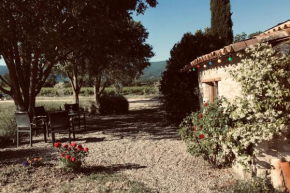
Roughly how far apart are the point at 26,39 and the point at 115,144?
4.30 m

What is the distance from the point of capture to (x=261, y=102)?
147 inches

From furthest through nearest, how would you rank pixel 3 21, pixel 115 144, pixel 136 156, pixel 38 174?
1. pixel 115 144
2. pixel 3 21
3. pixel 136 156
4. pixel 38 174

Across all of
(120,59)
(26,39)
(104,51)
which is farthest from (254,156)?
(120,59)

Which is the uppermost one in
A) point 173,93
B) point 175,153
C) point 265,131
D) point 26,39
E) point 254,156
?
point 26,39

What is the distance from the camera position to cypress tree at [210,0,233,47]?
48.1 feet

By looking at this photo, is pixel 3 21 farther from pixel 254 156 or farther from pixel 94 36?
pixel 254 156

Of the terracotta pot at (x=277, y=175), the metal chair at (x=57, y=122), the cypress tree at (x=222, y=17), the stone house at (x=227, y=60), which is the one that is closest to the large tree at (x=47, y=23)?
the metal chair at (x=57, y=122)

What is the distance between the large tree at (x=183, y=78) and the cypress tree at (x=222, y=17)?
198 inches

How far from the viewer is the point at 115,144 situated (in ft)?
24.5

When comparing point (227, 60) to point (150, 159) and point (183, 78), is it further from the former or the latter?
point (183, 78)

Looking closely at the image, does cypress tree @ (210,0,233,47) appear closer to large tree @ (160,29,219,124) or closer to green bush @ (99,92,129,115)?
large tree @ (160,29,219,124)

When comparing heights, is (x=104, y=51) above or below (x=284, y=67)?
above

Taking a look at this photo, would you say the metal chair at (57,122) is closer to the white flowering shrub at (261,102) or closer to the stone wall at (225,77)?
the stone wall at (225,77)

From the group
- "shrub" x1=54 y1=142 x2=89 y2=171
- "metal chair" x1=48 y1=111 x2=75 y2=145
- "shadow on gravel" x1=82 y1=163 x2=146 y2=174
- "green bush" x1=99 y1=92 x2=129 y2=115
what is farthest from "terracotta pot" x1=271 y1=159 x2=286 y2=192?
"green bush" x1=99 y1=92 x2=129 y2=115
